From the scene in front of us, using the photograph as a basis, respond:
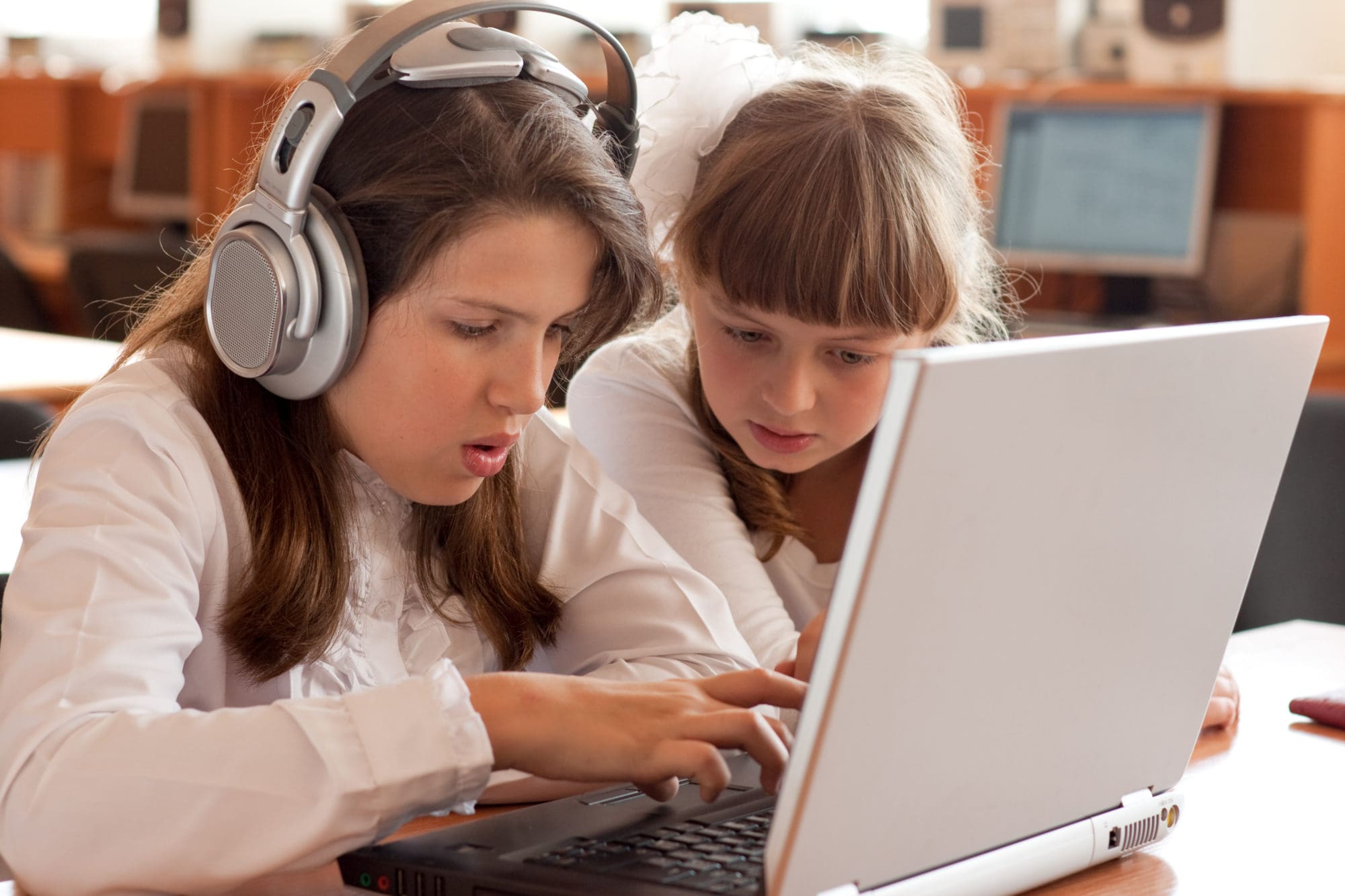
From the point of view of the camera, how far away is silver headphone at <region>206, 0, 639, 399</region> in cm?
82

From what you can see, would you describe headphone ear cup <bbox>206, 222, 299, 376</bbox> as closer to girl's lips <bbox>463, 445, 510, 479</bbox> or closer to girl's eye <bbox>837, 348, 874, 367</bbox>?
girl's lips <bbox>463, 445, 510, 479</bbox>

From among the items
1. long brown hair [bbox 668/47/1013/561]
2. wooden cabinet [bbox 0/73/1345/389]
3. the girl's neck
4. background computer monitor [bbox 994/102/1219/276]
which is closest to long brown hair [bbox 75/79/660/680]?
long brown hair [bbox 668/47/1013/561]

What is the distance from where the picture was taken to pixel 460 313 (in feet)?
2.87

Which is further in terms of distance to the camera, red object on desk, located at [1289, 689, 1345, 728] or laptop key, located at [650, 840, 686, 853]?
red object on desk, located at [1289, 689, 1345, 728]

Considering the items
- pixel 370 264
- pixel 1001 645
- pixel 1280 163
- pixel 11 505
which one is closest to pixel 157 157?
pixel 1280 163

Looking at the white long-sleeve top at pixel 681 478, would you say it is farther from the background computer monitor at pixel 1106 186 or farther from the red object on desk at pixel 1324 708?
the background computer monitor at pixel 1106 186

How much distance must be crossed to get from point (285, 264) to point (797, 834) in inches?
17.0

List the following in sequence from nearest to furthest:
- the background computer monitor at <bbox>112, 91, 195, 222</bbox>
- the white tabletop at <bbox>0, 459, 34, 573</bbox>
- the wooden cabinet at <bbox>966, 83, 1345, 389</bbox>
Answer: the white tabletop at <bbox>0, 459, 34, 573</bbox> < the wooden cabinet at <bbox>966, 83, 1345, 389</bbox> < the background computer monitor at <bbox>112, 91, 195, 222</bbox>

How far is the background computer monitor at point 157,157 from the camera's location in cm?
511

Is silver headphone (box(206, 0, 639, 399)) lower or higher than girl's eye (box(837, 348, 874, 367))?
higher

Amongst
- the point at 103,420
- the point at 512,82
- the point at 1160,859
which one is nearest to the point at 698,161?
the point at 512,82

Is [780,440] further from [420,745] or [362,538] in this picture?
[420,745]

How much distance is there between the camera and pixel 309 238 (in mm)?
849

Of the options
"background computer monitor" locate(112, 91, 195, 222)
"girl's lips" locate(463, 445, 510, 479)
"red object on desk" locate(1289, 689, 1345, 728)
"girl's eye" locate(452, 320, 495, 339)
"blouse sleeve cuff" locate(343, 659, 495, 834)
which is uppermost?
"girl's eye" locate(452, 320, 495, 339)
